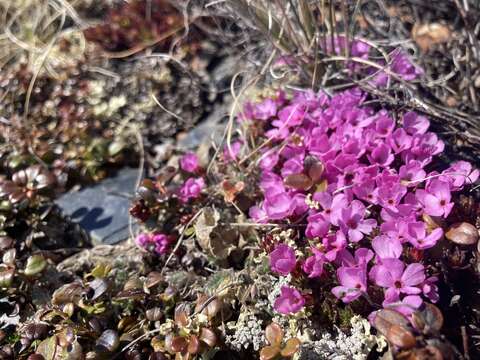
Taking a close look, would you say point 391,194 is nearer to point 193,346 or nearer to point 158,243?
point 193,346

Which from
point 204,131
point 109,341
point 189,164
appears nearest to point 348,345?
point 109,341

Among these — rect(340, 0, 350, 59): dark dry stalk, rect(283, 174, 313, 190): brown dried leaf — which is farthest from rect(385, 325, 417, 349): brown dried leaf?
rect(340, 0, 350, 59): dark dry stalk

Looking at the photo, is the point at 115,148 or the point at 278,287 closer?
the point at 278,287

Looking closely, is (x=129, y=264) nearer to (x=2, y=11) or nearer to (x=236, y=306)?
(x=236, y=306)

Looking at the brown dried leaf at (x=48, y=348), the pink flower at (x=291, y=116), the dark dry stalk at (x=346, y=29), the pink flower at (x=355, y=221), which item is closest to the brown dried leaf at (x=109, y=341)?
the brown dried leaf at (x=48, y=348)

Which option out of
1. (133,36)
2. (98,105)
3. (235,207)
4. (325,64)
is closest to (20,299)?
(235,207)
